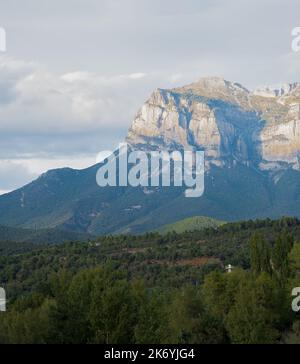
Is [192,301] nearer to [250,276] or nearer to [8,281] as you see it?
[250,276]

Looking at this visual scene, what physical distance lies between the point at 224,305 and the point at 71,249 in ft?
296

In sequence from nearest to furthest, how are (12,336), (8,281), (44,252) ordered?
(12,336), (8,281), (44,252)

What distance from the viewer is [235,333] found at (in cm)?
6312
